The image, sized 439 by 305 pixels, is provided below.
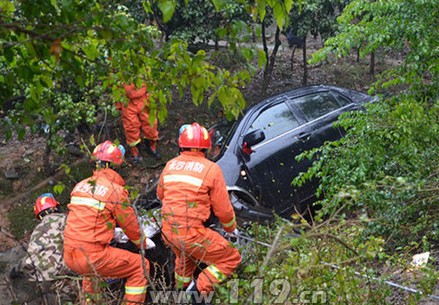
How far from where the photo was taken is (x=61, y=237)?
5.08 meters

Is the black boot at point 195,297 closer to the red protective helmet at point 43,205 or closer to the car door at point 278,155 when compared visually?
the red protective helmet at point 43,205

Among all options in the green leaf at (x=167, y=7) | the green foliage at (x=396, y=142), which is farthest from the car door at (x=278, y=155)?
the green leaf at (x=167, y=7)

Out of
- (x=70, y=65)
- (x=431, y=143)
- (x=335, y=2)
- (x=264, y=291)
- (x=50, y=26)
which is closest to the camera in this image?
(x=50, y=26)

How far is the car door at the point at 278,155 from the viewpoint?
658 centimetres

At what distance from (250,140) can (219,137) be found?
2.06 feet

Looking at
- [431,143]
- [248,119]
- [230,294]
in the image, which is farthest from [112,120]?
[230,294]

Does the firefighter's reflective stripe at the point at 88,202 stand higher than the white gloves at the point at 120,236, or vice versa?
the firefighter's reflective stripe at the point at 88,202

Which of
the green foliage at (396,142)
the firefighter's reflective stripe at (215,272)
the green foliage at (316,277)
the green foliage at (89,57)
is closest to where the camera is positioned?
the green foliage at (89,57)

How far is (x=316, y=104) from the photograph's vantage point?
7656 mm

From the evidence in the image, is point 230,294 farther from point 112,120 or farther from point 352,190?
point 112,120

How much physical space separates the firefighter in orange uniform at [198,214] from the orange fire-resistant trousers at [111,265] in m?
0.38

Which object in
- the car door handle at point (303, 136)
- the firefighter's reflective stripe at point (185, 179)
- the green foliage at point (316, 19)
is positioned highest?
the green foliage at point (316, 19)

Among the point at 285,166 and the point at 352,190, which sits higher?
the point at 352,190

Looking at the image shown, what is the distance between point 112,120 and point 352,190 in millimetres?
6167
